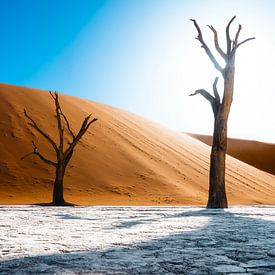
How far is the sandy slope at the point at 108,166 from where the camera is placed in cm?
1822

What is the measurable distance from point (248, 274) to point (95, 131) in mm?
23356

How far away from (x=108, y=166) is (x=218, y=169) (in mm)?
11556

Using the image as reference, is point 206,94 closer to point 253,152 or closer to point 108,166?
point 108,166

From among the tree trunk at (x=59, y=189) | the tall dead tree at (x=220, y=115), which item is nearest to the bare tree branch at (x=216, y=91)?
the tall dead tree at (x=220, y=115)

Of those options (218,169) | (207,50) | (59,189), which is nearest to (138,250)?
(218,169)

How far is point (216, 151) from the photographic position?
10.6m

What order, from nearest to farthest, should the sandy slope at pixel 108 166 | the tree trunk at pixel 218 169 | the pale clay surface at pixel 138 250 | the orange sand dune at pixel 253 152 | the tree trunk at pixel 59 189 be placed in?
the pale clay surface at pixel 138 250 → the tree trunk at pixel 218 169 → the tree trunk at pixel 59 189 → the sandy slope at pixel 108 166 → the orange sand dune at pixel 253 152

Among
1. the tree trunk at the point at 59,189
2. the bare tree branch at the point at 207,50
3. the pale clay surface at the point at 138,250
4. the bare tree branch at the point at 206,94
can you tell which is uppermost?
the bare tree branch at the point at 207,50

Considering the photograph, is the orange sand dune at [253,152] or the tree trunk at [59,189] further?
the orange sand dune at [253,152]

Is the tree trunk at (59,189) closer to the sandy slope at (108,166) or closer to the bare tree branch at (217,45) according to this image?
the sandy slope at (108,166)

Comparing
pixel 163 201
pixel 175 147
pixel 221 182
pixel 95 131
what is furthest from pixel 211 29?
pixel 175 147

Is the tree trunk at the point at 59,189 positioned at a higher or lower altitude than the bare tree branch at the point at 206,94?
lower

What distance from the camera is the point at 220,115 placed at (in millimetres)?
10766

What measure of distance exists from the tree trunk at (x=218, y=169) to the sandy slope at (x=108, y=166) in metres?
6.11
